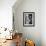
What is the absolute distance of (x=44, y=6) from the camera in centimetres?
482

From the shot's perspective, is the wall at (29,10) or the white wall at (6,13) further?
the wall at (29,10)

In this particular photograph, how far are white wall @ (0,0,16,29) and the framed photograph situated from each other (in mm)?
1144

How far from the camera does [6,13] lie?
4.33m

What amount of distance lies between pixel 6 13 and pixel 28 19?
1.36 m

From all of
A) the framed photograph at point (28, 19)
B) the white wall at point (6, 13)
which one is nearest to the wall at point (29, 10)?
the framed photograph at point (28, 19)

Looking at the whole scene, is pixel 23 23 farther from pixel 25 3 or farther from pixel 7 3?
pixel 7 3

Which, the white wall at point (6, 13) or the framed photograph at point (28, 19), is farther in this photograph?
the framed photograph at point (28, 19)

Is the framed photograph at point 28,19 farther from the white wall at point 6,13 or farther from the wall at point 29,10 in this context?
the white wall at point 6,13

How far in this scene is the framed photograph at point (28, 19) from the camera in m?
5.34

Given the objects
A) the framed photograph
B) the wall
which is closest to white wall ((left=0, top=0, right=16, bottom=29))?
the wall

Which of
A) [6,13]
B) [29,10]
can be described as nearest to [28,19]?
[29,10]

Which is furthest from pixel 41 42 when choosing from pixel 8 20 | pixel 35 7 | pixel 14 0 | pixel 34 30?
pixel 14 0

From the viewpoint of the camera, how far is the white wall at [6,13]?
4281 millimetres

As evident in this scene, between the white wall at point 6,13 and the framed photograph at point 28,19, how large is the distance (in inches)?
45.0
